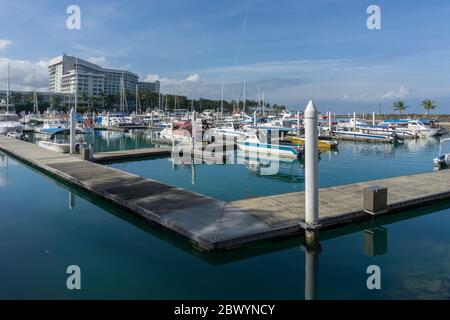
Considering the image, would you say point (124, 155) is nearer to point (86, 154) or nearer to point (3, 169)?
point (86, 154)

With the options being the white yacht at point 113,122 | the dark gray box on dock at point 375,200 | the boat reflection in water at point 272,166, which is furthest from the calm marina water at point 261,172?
the white yacht at point 113,122

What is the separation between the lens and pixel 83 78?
154625 millimetres

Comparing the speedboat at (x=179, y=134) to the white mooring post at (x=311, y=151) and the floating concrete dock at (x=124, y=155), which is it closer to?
the floating concrete dock at (x=124, y=155)

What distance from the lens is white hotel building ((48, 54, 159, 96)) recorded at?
152625 millimetres

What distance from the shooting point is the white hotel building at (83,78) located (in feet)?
501

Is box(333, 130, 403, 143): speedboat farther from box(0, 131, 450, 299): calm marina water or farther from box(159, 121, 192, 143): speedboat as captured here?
box(0, 131, 450, 299): calm marina water

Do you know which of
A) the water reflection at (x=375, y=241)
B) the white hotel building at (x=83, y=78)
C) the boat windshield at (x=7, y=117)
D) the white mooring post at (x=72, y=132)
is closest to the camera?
the water reflection at (x=375, y=241)

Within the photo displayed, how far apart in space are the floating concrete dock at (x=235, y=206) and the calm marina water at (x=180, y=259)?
1.28ft

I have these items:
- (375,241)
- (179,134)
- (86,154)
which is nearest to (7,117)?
(179,134)

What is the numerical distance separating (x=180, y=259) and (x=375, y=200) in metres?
7.11

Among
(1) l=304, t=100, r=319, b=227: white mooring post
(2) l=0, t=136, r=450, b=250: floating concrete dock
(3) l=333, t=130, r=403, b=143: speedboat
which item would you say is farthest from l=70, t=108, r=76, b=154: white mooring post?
(3) l=333, t=130, r=403, b=143: speedboat

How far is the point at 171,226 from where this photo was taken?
37.7 feet
